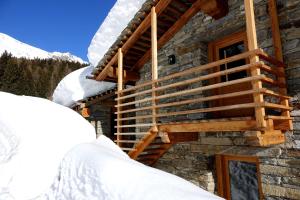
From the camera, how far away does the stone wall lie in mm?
5016

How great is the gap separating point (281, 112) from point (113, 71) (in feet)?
19.6

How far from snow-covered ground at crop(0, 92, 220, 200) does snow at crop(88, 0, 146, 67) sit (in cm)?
1845

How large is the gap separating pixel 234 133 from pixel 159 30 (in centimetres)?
415

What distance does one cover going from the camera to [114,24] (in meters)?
25.2

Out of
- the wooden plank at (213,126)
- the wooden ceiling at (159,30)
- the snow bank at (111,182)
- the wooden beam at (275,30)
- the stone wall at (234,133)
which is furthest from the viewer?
the wooden ceiling at (159,30)

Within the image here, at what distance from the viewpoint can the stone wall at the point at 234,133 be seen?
5016 mm

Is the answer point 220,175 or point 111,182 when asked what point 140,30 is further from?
point 111,182

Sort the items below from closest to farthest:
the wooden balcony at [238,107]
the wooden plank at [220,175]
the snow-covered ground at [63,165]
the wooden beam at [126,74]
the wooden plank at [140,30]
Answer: the snow-covered ground at [63,165] < the wooden balcony at [238,107] < the wooden plank at [220,175] < the wooden plank at [140,30] < the wooden beam at [126,74]

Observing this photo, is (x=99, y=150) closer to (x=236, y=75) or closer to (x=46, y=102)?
(x=46, y=102)

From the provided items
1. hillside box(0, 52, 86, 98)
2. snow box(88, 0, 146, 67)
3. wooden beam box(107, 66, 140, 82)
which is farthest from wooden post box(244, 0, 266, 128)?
hillside box(0, 52, 86, 98)

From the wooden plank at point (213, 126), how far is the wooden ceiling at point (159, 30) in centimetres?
311

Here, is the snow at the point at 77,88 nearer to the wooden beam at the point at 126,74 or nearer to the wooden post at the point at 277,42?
the wooden beam at the point at 126,74

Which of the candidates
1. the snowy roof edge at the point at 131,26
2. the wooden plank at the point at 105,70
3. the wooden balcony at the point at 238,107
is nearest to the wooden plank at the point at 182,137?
the wooden balcony at the point at 238,107

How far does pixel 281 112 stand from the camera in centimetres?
509
